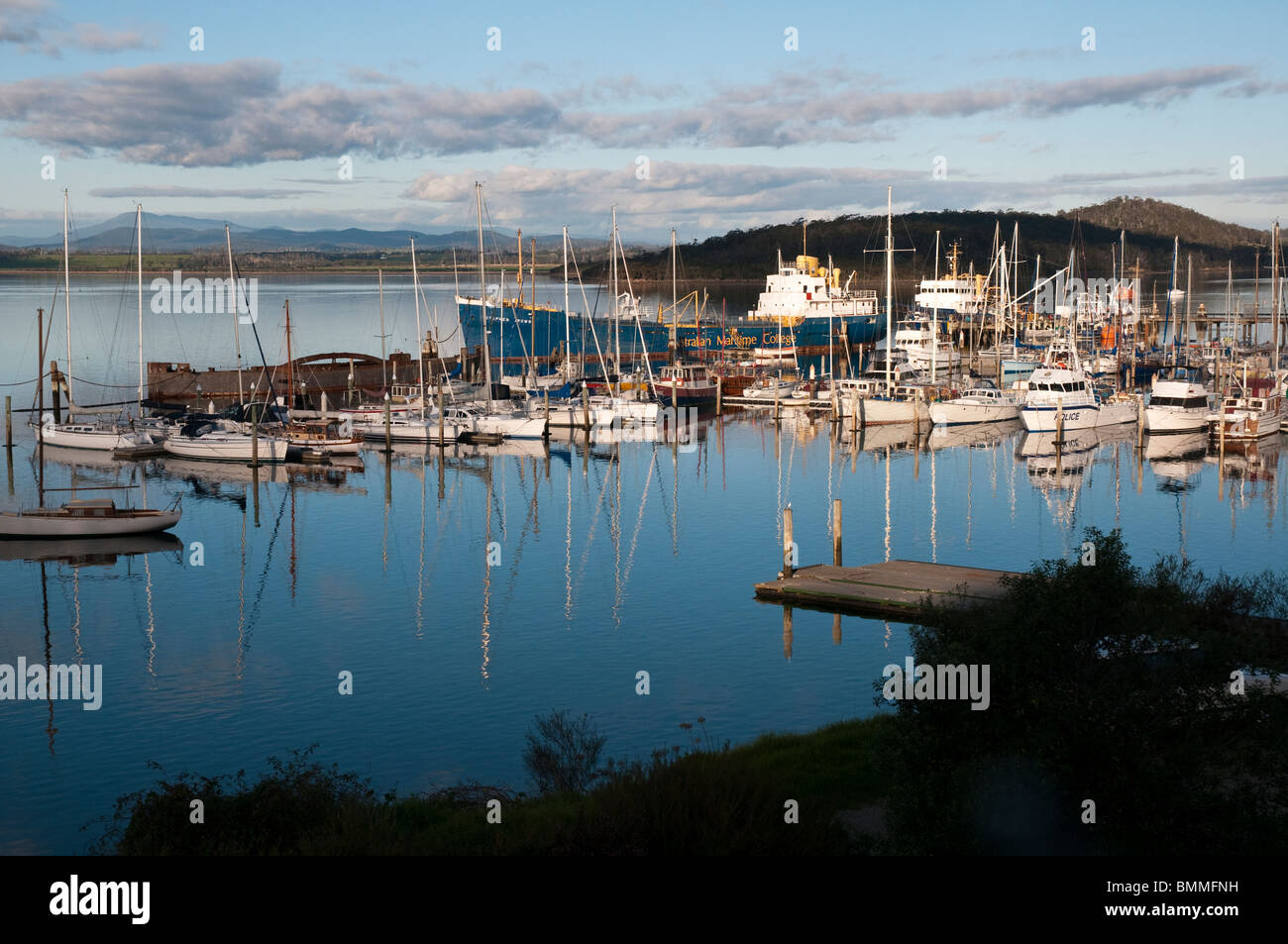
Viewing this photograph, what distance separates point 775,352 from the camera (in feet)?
289

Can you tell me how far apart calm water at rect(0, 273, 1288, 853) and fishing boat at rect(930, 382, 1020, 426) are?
12.5 feet

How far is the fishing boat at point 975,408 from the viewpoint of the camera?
6341 cm

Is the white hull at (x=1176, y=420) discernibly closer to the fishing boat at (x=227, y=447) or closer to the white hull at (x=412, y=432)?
the white hull at (x=412, y=432)

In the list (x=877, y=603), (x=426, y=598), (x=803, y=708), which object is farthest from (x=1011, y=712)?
(x=426, y=598)

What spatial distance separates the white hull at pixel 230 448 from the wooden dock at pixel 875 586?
28.2 meters

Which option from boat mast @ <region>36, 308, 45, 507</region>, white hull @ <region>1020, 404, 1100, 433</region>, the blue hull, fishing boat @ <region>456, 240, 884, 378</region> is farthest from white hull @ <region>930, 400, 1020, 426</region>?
boat mast @ <region>36, 308, 45, 507</region>

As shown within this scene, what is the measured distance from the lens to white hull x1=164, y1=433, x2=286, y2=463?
52.2 m

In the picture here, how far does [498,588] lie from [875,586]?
1043 centimetres

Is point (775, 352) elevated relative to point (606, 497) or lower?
elevated

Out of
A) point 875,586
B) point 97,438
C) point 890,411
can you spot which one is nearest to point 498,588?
point 875,586

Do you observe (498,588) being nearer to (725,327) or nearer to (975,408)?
(975,408)

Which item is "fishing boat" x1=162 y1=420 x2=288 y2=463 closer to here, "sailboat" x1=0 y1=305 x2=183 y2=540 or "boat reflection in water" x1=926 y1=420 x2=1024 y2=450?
"sailboat" x1=0 y1=305 x2=183 y2=540
